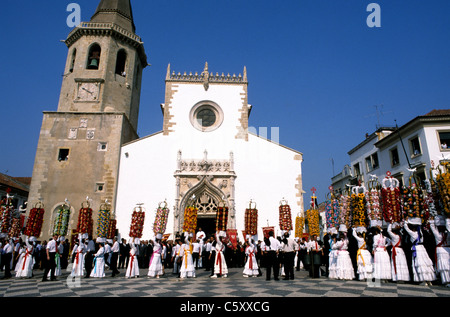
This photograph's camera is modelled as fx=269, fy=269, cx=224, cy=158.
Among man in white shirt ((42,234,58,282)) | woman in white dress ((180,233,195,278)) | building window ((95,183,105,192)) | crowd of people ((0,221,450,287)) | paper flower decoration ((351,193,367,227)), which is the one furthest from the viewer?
building window ((95,183,105,192))

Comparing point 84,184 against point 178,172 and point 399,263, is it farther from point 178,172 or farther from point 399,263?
point 399,263

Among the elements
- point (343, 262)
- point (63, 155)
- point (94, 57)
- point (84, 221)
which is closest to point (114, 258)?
point (84, 221)

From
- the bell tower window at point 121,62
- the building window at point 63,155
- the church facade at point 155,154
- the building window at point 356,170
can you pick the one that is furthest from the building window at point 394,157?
the building window at point 63,155

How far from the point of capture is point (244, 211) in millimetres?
17906

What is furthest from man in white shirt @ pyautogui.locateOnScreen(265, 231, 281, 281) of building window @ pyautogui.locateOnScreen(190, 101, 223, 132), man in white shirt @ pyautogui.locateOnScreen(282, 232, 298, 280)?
building window @ pyautogui.locateOnScreen(190, 101, 223, 132)

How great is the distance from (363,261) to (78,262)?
34.8ft

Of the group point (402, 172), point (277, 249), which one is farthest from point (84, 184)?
point (402, 172)

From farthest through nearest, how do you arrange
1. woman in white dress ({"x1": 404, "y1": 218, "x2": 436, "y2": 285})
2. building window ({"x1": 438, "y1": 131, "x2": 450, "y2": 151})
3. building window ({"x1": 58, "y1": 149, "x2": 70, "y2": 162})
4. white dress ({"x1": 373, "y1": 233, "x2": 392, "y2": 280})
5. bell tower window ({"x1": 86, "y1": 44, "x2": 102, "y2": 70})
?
bell tower window ({"x1": 86, "y1": 44, "x2": 102, "y2": 70}) < building window ({"x1": 438, "y1": 131, "x2": 450, "y2": 151}) < building window ({"x1": 58, "y1": 149, "x2": 70, "y2": 162}) < white dress ({"x1": 373, "y1": 233, "x2": 392, "y2": 280}) < woman in white dress ({"x1": 404, "y1": 218, "x2": 436, "y2": 285})

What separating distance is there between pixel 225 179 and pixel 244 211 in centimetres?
250

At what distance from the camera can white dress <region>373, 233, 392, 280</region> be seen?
838cm

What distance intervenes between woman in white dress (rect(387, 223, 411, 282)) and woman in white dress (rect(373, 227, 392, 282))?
0.51 feet

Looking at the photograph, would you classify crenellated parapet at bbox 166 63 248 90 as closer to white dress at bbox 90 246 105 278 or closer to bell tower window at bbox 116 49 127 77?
bell tower window at bbox 116 49 127 77

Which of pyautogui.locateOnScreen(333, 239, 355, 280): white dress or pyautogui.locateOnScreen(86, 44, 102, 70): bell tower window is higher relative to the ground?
pyautogui.locateOnScreen(86, 44, 102, 70): bell tower window
